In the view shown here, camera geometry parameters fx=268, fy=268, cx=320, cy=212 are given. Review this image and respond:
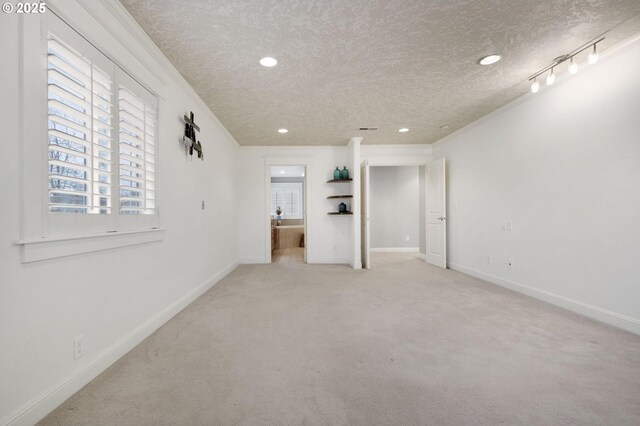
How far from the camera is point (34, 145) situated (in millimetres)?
1305

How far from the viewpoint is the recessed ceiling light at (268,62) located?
2.52 m

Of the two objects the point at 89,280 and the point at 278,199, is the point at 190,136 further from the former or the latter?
the point at 278,199

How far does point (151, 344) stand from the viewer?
2.14m

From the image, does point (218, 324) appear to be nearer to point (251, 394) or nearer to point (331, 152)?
point (251, 394)

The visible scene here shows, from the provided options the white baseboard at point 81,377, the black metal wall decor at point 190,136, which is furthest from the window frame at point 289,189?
the white baseboard at point 81,377

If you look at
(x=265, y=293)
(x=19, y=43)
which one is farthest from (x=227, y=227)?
(x=19, y=43)

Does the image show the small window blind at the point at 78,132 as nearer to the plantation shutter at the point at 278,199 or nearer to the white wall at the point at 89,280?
the white wall at the point at 89,280

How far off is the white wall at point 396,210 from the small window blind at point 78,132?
6.41m

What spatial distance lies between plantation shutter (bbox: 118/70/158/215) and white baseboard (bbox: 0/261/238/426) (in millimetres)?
954

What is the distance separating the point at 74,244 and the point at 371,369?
6.47 ft

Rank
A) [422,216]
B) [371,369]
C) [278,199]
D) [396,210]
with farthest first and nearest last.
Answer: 1. [278,199]
2. [396,210]
3. [422,216]
4. [371,369]

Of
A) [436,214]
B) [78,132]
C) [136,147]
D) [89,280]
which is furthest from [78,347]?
[436,214]

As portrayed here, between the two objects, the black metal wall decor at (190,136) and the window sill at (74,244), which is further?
the black metal wall decor at (190,136)

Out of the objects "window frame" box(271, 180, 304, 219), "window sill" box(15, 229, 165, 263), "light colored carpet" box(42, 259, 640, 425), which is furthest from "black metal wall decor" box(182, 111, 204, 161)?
"window frame" box(271, 180, 304, 219)
